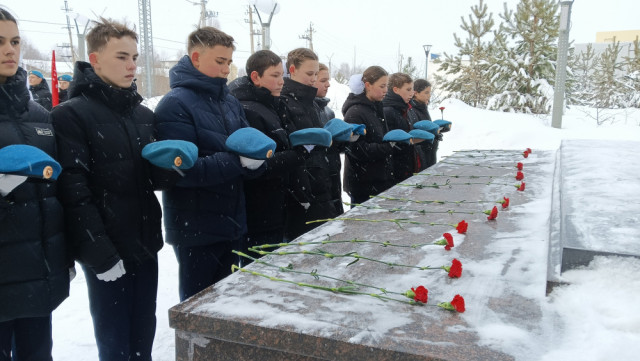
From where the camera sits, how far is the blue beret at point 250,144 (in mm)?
2172

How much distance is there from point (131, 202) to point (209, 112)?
591 mm

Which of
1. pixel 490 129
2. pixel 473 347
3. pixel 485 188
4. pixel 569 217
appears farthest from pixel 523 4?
pixel 473 347

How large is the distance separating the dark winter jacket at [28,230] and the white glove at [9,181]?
52 millimetres

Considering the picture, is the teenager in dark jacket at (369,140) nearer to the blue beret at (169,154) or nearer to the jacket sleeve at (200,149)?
the jacket sleeve at (200,149)

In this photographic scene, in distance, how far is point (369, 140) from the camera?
3.93m

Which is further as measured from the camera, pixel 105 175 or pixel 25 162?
pixel 105 175

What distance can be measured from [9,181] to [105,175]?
42cm

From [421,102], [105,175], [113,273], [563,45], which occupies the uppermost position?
[563,45]

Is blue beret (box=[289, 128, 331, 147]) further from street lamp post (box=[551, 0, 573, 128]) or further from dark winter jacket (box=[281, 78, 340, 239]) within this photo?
street lamp post (box=[551, 0, 573, 128])

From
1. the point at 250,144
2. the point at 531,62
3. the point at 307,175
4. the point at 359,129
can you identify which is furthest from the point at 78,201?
the point at 531,62

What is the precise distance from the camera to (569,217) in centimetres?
188

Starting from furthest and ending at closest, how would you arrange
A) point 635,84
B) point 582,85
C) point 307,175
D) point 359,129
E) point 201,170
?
point 582,85, point 635,84, point 359,129, point 307,175, point 201,170

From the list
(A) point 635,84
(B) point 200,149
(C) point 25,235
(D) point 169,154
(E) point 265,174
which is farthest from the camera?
(A) point 635,84

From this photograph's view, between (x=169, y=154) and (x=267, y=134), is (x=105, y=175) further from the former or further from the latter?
(x=267, y=134)
